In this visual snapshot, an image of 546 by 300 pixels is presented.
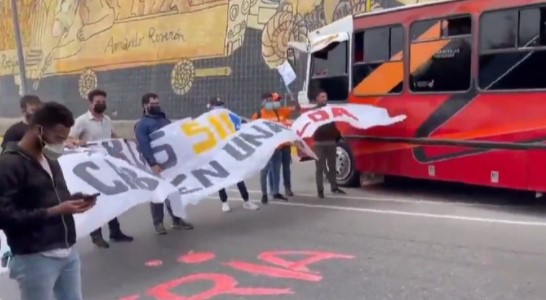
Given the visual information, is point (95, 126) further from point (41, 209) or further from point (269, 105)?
point (41, 209)

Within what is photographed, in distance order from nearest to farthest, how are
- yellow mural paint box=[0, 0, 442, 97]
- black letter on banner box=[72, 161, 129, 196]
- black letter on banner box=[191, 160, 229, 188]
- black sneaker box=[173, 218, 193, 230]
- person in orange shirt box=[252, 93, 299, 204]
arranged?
black letter on banner box=[72, 161, 129, 196] < black letter on banner box=[191, 160, 229, 188] < black sneaker box=[173, 218, 193, 230] < person in orange shirt box=[252, 93, 299, 204] < yellow mural paint box=[0, 0, 442, 97]

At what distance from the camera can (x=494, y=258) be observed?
677 cm

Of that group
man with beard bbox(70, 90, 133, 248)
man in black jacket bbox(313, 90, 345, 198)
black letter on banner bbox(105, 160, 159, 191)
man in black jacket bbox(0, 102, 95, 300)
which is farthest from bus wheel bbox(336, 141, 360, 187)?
man in black jacket bbox(0, 102, 95, 300)

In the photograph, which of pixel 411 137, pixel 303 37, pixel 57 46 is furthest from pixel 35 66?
pixel 411 137

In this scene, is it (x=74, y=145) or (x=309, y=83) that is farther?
(x=309, y=83)

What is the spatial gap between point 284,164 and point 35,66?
23.7 metres

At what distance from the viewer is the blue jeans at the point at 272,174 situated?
1030 cm

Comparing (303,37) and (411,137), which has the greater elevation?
(303,37)

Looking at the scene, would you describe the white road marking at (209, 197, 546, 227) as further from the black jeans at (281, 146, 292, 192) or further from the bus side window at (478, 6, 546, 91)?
the bus side window at (478, 6, 546, 91)

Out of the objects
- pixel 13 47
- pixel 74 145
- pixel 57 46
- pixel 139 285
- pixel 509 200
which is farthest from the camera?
pixel 13 47

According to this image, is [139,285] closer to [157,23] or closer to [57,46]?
[157,23]

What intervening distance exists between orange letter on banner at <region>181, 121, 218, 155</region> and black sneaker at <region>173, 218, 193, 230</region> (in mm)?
910

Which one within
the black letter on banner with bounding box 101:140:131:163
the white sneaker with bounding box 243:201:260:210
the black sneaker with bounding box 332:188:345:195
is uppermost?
the black letter on banner with bounding box 101:140:131:163

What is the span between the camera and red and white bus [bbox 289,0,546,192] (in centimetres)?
863
